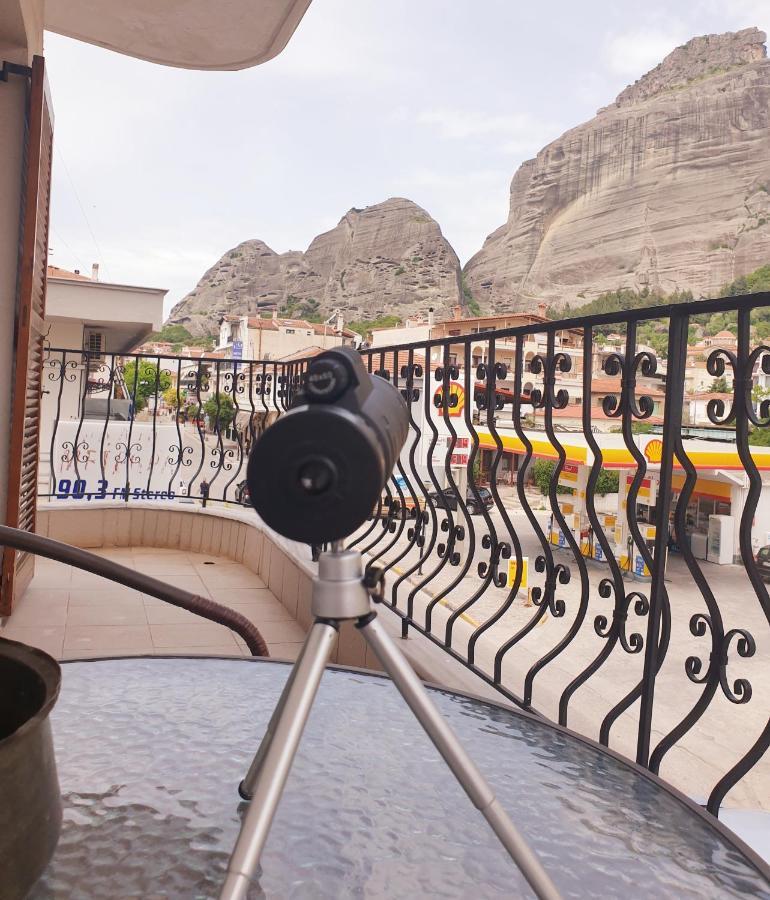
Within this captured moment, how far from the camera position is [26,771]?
1.62 ft

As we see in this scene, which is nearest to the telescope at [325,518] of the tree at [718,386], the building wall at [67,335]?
the tree at [718,386]

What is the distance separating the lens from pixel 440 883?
2.11ft

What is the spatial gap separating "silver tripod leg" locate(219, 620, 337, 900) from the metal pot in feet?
0.51

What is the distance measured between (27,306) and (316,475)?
270cm

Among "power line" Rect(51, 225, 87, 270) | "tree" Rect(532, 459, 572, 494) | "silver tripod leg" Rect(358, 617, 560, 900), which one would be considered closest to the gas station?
"power line" Rect(51, 225, 87, 270)

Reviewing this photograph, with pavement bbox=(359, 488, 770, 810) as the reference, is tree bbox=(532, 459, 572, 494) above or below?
above

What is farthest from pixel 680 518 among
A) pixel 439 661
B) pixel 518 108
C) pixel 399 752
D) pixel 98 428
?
pixel 518 108

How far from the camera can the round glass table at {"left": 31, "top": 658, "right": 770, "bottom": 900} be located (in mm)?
646

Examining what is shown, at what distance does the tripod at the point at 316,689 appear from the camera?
54cm

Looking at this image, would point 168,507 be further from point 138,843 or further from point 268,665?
point 138,843

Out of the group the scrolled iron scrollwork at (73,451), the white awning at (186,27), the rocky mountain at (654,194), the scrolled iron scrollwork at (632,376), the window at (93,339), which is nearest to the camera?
the scrolled iron scrollwork at (632,376)

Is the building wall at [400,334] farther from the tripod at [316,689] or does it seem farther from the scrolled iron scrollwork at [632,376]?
the tripod at [316,689]

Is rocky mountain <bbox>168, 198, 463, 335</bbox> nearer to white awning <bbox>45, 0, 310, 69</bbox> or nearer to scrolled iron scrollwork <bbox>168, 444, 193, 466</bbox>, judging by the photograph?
scrolled iron scrollwork <bbox>168, 444, 193, 466</bbox>

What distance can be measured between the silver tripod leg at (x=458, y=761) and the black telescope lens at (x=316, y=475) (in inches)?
6.2
